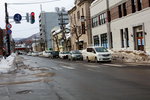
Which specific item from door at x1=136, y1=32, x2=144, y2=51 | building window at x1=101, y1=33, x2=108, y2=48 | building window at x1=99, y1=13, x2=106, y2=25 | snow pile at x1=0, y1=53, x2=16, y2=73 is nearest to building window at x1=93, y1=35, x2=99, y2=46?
building window at x1=101, y1=33, x2=108, y2=48

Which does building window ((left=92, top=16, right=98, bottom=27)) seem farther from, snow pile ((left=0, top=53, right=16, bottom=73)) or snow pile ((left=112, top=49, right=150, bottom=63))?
snow pile ((left=0, top=53, right=16, bottom=73))

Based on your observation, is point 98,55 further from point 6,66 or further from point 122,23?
point 122,23

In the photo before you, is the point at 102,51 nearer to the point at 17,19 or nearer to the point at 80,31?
the point at 17,19

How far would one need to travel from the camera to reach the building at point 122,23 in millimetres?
30500

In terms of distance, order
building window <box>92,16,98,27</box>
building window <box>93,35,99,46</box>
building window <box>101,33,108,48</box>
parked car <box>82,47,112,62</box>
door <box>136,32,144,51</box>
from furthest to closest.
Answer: building window <box>93,35,99,46</box> → building window <box>92,16,98,27</box> → building window <box>101,33,108,48</box> → door <box>136,32,144,51</box> → parked car <box>82,47,112,62</box>

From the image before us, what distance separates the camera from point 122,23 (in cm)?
3641

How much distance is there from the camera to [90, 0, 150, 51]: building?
30.5m

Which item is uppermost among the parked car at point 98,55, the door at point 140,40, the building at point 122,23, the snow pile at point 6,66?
the building at point 122,23

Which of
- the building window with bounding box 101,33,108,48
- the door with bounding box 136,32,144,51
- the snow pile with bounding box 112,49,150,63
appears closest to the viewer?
the snow pile with bounding box 112,49,150,63

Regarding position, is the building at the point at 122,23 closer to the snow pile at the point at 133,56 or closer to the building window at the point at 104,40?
the building window at the point at 104,40

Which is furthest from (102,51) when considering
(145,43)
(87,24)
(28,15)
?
(87,24)

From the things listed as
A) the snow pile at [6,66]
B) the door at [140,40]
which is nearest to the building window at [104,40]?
the door at [140,40]

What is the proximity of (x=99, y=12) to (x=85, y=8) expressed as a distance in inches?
443

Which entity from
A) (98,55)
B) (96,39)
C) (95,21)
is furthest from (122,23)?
(96,39)
